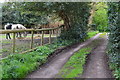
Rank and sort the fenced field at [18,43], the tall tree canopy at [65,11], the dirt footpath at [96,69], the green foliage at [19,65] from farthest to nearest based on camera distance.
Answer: the tall tree canopy at [65,11]
the fenced field at [18,43]
the dirt footpath at [96,69]
the green foliage at [19,65]

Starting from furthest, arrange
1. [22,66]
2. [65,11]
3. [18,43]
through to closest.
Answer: [65,11] → [18,43] → [22,66]

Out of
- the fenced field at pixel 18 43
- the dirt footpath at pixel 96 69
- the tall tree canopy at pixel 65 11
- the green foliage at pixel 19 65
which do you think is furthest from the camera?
the tall tree canopy at pixel 65 11

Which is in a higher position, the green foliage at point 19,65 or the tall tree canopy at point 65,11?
the tall tree canopy at point 65,11

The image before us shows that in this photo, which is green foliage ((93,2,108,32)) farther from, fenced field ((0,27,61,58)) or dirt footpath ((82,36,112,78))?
dirt footpath ((82,36,112,78))

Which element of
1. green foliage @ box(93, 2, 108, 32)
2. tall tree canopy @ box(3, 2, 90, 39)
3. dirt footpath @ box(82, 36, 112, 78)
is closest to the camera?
dirt footpath @ box(82, 36, 112, 78)

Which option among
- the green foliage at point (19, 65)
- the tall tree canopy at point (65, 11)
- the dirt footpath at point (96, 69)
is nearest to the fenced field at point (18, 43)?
the green foliage at point (19, 65)

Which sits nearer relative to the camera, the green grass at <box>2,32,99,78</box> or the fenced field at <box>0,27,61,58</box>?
the green grass at <box>2,32,99,78</box>

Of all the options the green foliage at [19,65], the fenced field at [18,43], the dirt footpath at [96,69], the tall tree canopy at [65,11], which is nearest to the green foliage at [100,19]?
the tall tree canopy at [65,11]

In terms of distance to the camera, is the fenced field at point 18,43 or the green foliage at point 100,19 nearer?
the fenced field at point 18,43

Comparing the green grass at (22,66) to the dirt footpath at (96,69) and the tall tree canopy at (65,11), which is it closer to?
the dirt footpath at (96,69)

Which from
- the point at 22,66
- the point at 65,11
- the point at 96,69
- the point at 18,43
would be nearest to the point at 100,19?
the point at 65,11

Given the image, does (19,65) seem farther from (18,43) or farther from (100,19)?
(100,19)

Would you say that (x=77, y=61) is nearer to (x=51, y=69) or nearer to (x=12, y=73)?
(x=51, y=69)

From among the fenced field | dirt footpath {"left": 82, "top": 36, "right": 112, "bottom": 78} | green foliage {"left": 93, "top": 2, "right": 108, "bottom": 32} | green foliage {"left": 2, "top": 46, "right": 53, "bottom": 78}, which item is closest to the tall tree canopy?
the fenced field
